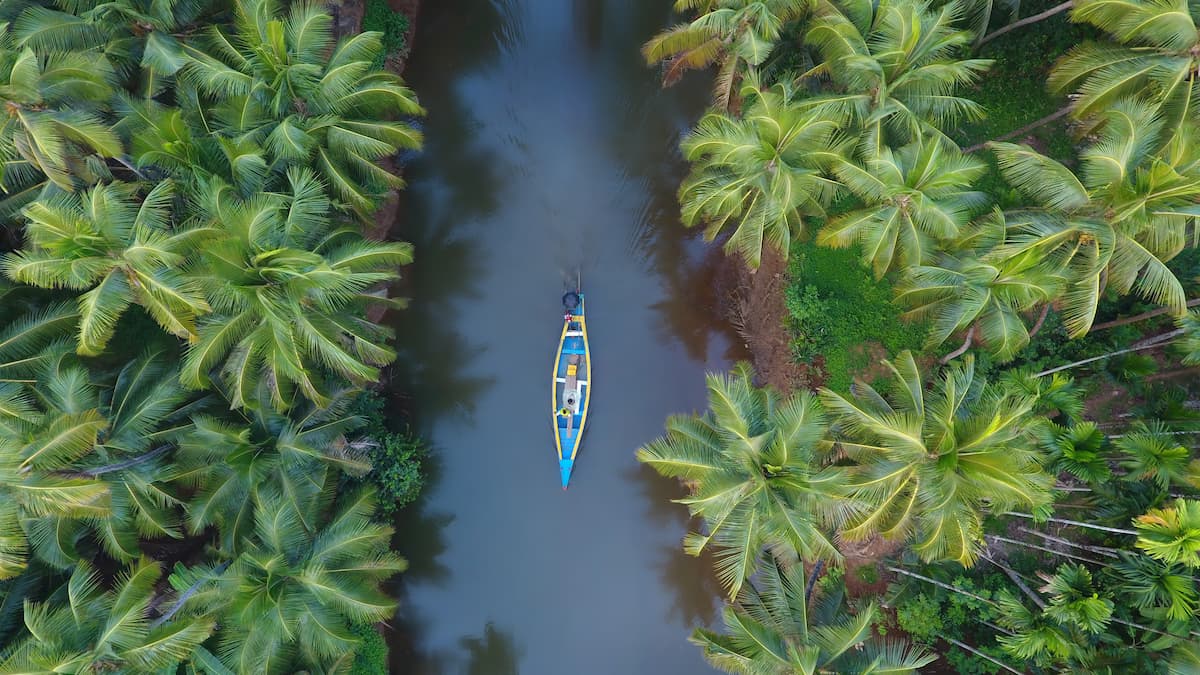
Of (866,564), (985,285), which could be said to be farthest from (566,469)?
(985,285)

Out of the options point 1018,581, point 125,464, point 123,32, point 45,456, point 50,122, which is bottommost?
point 1018,581

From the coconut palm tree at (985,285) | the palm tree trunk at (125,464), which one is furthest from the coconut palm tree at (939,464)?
the palm tree trunk at (125,464)

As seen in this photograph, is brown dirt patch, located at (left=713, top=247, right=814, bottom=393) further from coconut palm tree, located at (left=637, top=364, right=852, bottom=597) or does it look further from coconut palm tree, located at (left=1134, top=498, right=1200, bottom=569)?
coconut palm tree, located at (left=1134, top=498, right=1200, bottom=569)

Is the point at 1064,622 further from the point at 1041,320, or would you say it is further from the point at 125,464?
the point at 125,464

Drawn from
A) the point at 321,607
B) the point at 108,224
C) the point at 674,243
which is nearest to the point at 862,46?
the point at 674,243

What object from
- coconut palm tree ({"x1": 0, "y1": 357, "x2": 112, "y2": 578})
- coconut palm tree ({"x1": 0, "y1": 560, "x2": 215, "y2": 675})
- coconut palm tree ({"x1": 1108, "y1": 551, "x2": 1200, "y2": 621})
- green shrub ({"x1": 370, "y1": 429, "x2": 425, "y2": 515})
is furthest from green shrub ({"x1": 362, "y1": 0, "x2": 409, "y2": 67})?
coconut palm tree ({"x1": 1108, "y1": 551, "x2": 1200, "y2": 621})

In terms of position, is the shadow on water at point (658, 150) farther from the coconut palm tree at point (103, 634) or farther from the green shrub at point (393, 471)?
the coconut palm tree at point (103, 634)
